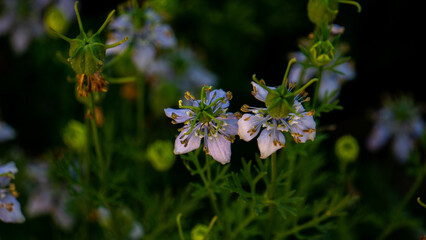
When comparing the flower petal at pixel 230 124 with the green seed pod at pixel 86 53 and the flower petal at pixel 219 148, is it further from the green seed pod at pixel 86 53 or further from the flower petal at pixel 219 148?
the green seed pod at pixel 86 53

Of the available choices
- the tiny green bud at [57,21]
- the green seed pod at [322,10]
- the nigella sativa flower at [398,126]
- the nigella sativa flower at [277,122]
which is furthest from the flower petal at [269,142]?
the nigella sativa flower at [398,126]

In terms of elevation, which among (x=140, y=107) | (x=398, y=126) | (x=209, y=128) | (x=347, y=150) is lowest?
(x=398, y=126)

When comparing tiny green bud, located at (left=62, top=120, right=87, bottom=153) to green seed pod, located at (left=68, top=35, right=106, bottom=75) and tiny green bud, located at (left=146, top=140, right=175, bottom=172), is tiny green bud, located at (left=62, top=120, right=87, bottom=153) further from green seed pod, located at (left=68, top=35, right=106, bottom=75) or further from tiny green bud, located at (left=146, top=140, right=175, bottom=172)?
green seed pod, located at (left=68, top=35, right=106, bottom=75)

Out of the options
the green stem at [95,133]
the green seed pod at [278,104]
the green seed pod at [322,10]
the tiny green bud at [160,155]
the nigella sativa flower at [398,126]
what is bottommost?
the nigella sativa flower at [398,126]

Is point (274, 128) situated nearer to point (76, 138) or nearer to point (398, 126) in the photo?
point (76, 138)

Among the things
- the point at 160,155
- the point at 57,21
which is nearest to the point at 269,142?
the point at 160,155

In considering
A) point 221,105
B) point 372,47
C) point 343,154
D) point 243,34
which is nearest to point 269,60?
point 243,34
